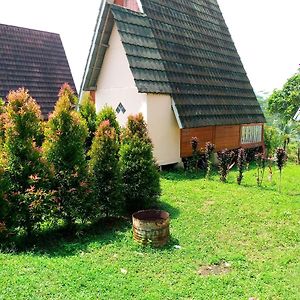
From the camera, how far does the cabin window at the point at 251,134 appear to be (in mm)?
17112

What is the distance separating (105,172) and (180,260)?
2.66m

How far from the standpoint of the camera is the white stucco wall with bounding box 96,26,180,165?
1238cm

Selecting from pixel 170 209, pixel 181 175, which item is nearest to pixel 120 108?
pixel 181 175

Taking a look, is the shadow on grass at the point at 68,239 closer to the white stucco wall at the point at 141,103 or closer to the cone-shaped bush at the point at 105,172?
the cone-shaped bush at the point at 105,172

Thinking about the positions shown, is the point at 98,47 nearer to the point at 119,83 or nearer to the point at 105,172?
the point at 119,83

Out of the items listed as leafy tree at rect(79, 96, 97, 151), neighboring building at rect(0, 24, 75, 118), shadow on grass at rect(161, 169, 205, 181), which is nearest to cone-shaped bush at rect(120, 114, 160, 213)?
→ leafy tree at rect(79, 96, 97, 151)

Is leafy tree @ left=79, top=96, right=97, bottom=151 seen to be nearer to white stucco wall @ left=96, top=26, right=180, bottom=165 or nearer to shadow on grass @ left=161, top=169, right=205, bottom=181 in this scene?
white stucco wall @ left=96, top=26, right=180, bottom=165

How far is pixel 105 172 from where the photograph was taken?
7.69 m

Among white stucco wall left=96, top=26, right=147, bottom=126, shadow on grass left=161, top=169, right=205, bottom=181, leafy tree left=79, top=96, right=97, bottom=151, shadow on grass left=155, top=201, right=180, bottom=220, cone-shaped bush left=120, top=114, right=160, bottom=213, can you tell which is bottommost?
shadow on grass left=155, top=201, right=180, bottom=220

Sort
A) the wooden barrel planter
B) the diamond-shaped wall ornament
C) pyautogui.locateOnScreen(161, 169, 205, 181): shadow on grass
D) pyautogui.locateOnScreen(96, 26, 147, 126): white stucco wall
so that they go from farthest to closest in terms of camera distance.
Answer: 1. the diamond-shaped wall ornament
2. pyautogui.locateOnScreen(96, 26, 147, 126): white stucco wall
3. pyautogui.locateOnScreen(161, 169, 205, 181): shadow on grass
4. the wooden barrel planter

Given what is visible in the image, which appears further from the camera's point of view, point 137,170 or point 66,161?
point 137,170

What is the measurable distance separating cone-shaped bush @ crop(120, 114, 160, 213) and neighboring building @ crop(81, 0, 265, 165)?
3535 mm

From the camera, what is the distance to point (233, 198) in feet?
32.0

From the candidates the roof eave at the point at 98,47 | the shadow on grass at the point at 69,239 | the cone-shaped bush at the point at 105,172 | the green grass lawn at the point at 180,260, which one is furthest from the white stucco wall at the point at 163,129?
the shadow on grass at the point at 69,239
